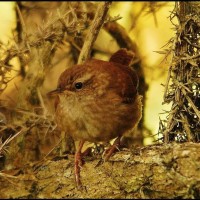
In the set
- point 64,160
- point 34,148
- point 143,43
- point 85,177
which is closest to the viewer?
point 85,177

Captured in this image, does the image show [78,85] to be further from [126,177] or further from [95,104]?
[126,177]

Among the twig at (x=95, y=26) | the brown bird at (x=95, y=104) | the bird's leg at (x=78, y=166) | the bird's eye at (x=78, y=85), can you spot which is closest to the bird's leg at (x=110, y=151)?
the brown bird at (x=95, y=104)

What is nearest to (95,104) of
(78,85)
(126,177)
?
(78,85)

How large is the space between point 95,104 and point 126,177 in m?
0.51

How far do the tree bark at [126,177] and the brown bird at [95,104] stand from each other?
0.14 meters

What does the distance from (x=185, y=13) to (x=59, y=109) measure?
0.91 m

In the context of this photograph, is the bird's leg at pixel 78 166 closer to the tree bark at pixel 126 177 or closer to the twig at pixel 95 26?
the tree bark at pixel 126 177

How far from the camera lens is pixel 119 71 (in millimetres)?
2830

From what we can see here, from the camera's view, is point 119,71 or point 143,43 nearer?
point 119,71

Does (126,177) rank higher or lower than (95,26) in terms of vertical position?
lower

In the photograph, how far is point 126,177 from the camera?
2318 mm

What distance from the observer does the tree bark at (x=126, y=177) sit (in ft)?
7.23

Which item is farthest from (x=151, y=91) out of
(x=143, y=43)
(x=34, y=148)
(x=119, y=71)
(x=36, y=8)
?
(x=36, y=8)

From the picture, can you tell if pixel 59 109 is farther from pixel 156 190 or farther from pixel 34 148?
pixel 156 190
